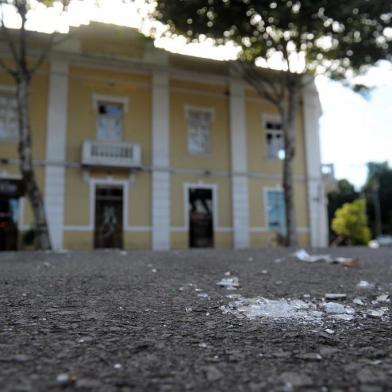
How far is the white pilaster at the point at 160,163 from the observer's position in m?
17.6

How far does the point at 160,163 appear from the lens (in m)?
18.1

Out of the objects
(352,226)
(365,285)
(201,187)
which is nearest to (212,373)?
(365,285)

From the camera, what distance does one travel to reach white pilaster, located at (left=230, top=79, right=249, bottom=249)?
61.8 ft

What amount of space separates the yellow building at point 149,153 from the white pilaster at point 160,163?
43 mm

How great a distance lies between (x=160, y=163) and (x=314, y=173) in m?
7.71

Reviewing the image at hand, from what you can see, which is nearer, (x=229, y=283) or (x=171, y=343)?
(x=171, y=343)

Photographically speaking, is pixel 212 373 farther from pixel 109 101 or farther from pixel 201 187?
pixel 109 101

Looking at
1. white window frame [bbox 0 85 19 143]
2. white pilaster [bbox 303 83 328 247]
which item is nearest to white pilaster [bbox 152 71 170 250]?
white window frame [bbox 0 85 19 143]

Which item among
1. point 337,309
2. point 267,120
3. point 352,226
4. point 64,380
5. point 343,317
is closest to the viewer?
point 64,380

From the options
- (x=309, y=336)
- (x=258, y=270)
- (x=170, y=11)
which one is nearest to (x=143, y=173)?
(x=170, y=11)

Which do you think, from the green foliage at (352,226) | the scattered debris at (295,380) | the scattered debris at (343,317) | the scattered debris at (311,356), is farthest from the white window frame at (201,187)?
the scattered debris at (295,380)

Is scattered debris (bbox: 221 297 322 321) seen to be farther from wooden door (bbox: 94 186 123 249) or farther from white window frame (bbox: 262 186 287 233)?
white window frame (bbox: 262 186 287 233)

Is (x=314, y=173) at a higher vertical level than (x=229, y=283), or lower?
higher

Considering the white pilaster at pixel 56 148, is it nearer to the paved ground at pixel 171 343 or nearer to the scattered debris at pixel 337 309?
the paved ground at pixel 171 343
